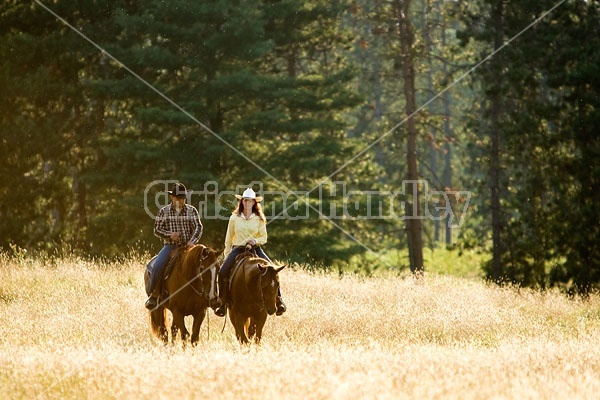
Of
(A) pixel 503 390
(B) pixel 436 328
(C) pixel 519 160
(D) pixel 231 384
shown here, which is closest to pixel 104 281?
(B) pixel 436 328

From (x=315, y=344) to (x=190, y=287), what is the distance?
2002 millimetres

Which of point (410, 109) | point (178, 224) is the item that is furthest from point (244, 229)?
point (410, 109)

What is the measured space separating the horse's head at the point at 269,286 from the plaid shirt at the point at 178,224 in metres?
1.27

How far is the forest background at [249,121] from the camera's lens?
2338 centimetres

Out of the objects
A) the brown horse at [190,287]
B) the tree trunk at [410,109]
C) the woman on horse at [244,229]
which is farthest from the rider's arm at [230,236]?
the tree trunk at [410,109]

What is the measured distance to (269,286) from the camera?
433 inches

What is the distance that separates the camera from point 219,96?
26625 mm

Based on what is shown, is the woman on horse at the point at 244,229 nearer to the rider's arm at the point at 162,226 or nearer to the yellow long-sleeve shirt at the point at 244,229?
the yellow long-sleeve shirt at the point at 244,229

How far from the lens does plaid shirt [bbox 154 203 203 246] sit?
457 inches

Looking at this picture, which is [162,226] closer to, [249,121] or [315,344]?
[315,344]

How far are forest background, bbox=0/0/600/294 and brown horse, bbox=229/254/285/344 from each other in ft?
41.9

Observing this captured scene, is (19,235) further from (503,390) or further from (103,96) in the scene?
(503,390)

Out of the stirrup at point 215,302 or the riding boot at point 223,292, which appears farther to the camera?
the riding boot at point 223,292

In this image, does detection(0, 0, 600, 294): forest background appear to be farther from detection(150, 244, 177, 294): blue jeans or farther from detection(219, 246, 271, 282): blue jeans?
detection(150, 244, 177, 294): blue jeans
